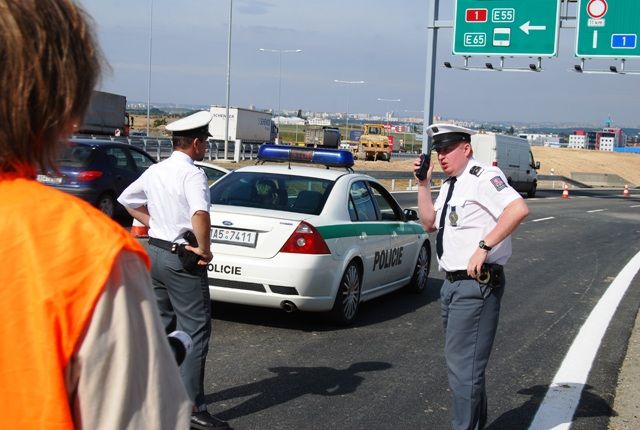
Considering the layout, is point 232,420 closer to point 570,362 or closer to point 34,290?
point 570,362

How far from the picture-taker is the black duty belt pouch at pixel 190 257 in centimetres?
495

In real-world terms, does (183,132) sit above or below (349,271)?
above

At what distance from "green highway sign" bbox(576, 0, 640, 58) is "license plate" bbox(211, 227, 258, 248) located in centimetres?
2337

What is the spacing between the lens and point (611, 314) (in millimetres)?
9672

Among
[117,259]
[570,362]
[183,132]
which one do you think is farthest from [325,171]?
[117,259]

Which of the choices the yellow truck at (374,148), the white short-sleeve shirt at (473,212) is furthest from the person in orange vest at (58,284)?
the yellow truck at (374,148)

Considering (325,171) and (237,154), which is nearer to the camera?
(325,171)

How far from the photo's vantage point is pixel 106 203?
1522 centimetres

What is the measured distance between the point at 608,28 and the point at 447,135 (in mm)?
25374

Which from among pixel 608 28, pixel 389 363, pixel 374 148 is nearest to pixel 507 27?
pixel 608 28

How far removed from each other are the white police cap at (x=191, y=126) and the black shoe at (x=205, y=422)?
5.61ft

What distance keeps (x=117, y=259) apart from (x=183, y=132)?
12.2 feet

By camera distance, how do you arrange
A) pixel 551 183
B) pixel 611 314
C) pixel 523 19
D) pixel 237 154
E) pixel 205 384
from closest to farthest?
1. pixel 205 384
2. pixel 611 314
3. pixel 523 19
4. pixel 237 154
5. pixel 551 183

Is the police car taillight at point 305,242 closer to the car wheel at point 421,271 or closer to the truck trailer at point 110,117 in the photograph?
the car wheel at point 421,271
